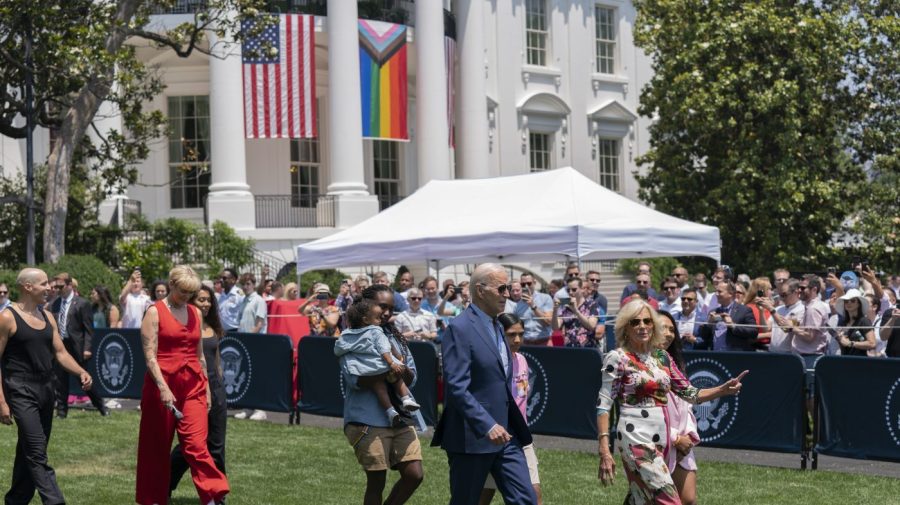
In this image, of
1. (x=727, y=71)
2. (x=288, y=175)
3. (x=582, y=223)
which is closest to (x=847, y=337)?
(x=582, y=223)

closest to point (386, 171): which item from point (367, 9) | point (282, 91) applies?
point (367, 9)

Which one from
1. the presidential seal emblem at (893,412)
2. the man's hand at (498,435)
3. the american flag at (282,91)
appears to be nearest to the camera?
the man's hand at (498,435)

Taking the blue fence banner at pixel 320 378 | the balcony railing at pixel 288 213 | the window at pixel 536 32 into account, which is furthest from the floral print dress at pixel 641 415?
the window at pixel 536 32

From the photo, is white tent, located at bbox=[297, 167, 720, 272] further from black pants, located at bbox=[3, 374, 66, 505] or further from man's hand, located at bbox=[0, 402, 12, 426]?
man's hand, located at bbox=[0, 402, 12, 426]

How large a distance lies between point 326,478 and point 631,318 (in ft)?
17.1

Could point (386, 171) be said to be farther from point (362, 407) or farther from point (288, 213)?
point (362, 407)

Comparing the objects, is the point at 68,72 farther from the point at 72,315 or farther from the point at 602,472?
the point at 602,472

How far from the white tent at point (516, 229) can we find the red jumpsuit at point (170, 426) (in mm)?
9094

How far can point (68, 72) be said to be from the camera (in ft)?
75.4

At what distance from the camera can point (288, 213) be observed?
35.5 meters

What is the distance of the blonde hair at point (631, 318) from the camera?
8.02 meters

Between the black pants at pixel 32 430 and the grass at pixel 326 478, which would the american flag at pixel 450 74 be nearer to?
the grass at pixel 326 478

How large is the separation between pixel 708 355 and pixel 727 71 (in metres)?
19.3

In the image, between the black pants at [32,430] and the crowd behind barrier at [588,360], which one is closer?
the black pants at [32,430]
